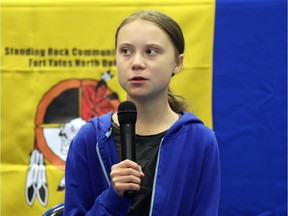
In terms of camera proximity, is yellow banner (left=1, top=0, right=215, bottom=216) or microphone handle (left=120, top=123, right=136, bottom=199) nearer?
microphone handle (left=120, top=123, right=136, bottom=199)

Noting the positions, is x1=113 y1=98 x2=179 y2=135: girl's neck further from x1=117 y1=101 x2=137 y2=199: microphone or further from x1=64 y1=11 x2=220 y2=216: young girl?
x1=117 y1=101 x2=137 y2=199: microphone

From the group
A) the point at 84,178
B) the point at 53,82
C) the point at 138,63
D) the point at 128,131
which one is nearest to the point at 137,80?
the point at 138,63

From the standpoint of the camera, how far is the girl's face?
1187 mm

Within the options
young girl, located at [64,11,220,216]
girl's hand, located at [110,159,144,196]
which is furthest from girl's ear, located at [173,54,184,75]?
girl's hand, located at [110,159,144,196]

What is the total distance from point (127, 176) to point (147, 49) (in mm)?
328

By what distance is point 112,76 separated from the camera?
2771 mm

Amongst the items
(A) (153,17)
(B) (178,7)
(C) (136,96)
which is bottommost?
(C) (136,96)

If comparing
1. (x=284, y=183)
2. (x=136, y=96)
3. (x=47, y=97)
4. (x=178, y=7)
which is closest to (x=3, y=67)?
(x=47, y=97)

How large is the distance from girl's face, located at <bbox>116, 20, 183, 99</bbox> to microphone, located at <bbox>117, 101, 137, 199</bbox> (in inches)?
2.6

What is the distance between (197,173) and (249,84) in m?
1.60

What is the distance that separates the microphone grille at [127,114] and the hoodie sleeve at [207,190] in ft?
0.72

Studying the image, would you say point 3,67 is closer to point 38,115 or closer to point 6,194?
point 38,115

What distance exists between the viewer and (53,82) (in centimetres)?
278

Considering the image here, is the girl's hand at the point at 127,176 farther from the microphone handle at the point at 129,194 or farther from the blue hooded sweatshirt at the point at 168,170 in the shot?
the blue hooded sweatshirt at the point at 168,170
